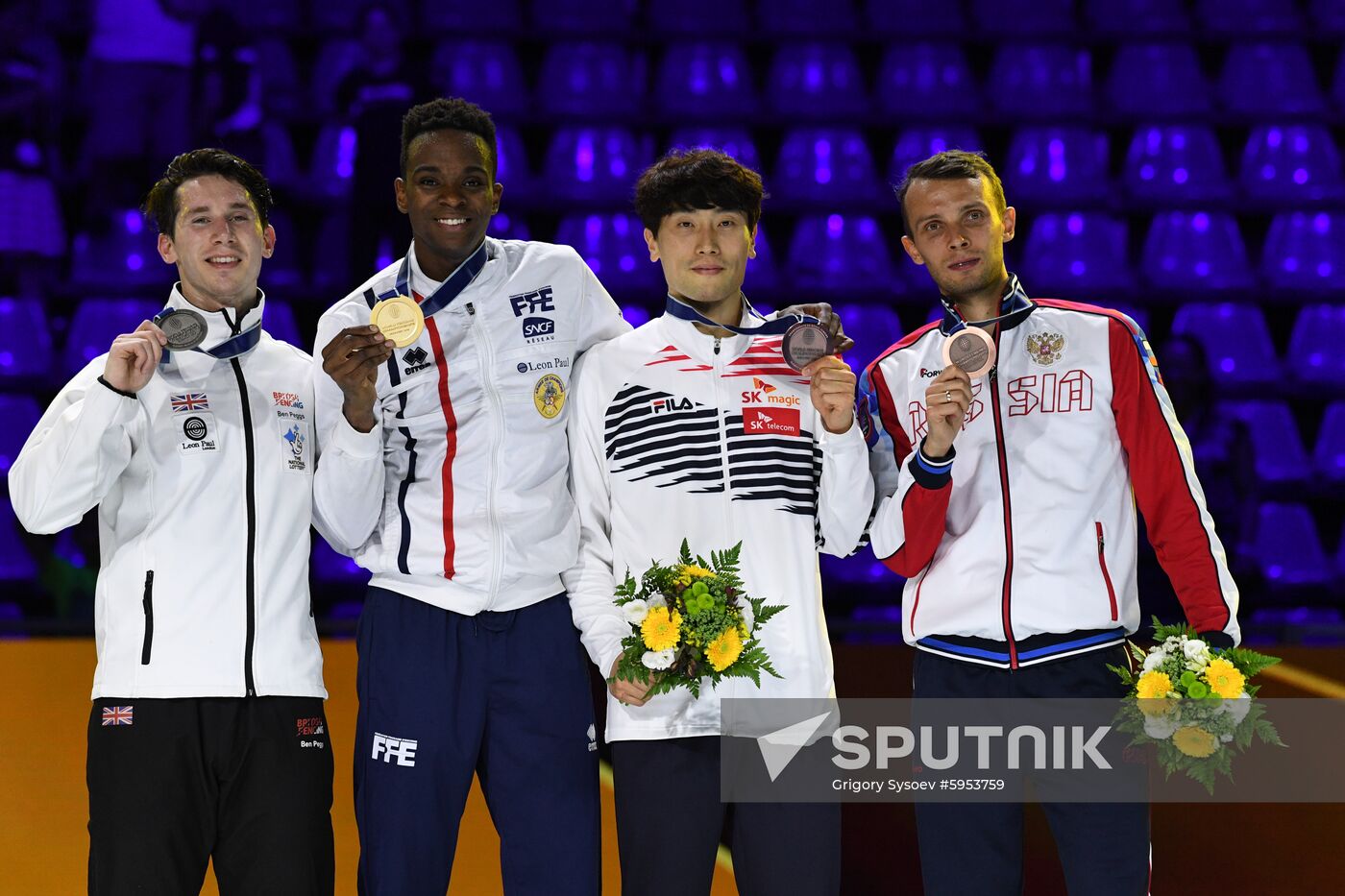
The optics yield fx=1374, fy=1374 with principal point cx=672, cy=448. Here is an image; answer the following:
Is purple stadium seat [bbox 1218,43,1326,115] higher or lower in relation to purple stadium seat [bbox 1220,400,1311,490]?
higher

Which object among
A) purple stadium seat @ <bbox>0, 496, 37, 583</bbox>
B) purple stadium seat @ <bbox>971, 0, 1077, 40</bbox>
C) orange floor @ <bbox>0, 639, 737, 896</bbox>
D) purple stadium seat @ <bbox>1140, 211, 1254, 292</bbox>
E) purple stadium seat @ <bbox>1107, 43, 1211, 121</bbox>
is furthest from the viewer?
purple stadium seat @ <bbox>971, 0, 1077, 40</bbox>

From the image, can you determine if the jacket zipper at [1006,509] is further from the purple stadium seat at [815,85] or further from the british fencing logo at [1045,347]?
the purple stadium seat at [815,85]

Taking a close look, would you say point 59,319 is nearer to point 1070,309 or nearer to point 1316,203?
point 1070,309

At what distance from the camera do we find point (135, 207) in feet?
24.0

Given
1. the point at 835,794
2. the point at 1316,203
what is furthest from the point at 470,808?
the point at 1316,203

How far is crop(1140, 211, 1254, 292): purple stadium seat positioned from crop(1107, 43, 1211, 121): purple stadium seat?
65 centimetres

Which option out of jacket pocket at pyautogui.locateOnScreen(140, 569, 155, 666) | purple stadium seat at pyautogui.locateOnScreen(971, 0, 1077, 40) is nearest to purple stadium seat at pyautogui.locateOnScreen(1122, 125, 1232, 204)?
purple stadium seat at pyautogui.locateOnScreen(971, 0, 1077, 40)

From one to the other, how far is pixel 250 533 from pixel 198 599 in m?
0.18

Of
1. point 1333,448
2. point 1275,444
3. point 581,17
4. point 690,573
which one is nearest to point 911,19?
point 581,17

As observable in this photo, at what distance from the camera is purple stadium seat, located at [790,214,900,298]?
7387mm

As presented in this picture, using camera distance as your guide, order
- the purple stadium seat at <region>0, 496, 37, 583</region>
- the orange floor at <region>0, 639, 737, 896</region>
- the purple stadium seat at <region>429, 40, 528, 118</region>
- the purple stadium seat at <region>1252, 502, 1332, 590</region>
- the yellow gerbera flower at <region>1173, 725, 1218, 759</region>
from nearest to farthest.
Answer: the yellow gerbera flower at <region>1173, 725, 1218, 759</region> → the orange floor at <region>0, 639, 737, 896</region> → the purple stadium seat at <region>0, 496, 37, 583</region> → the purple stadium seat at <region>1252, 502, 1332, 590</region> → the purple stadium seat at <region>429, 40, 528, 118</region>

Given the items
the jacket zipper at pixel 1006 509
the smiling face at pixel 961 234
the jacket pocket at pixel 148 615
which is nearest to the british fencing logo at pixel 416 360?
the jacket pocket at pixel 148 615

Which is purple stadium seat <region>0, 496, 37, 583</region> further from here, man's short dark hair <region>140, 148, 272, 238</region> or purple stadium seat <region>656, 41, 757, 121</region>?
man's short dark hair <region>140, 148, 272, 238</region>

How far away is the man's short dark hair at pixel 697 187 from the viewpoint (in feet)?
10.9
